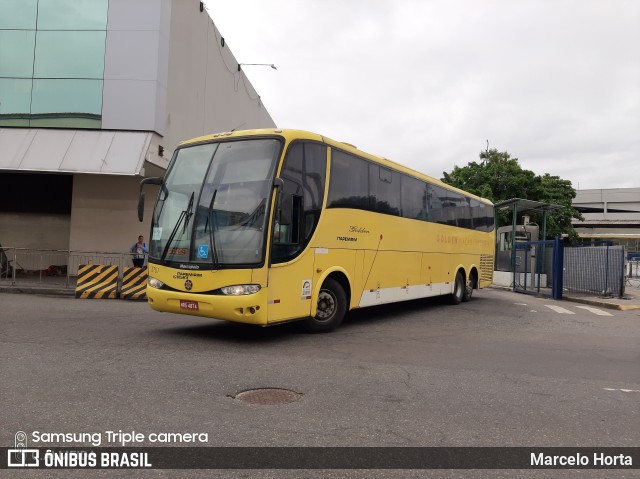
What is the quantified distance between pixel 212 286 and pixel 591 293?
52.3ft

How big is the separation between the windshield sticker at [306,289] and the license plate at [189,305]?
1704 millimetres

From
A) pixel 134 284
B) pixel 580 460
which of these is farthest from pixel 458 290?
pixel 580 460

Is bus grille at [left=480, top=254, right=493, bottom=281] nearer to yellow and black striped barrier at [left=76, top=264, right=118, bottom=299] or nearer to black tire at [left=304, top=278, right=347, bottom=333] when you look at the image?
black tire at [left=304, top=278, right=347, bottom=333]

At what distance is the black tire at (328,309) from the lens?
916 cm

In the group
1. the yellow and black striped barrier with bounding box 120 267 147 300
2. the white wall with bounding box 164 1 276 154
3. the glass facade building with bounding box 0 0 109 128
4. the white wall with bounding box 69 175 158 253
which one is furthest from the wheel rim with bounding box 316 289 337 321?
the white wall with bounding box 69 175 158 253

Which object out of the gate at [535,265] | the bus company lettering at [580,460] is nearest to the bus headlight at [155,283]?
the bus company lettering at [580,460]

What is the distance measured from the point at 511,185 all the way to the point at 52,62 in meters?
32.8

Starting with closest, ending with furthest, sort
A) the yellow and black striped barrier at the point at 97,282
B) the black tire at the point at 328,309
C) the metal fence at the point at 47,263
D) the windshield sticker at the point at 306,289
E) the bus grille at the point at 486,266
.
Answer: the windshield sticker at the point at 306,289, the black tire at the point at 328,309, the yellow and black striped barrier at the point at 97,282, the metal fence at the point at 47,263, the bus grille at the point at 486,266

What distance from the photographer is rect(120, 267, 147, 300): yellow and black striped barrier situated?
14807 mm

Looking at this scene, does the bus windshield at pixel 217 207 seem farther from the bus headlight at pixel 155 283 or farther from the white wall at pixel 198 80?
the white wall at pixel 198 80

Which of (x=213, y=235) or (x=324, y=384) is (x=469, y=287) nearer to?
(x=213, y=235)

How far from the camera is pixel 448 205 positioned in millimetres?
14922

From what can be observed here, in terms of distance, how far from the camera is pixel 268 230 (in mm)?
7758

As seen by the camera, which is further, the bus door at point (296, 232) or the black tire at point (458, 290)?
the black tire at point (458, 290)
